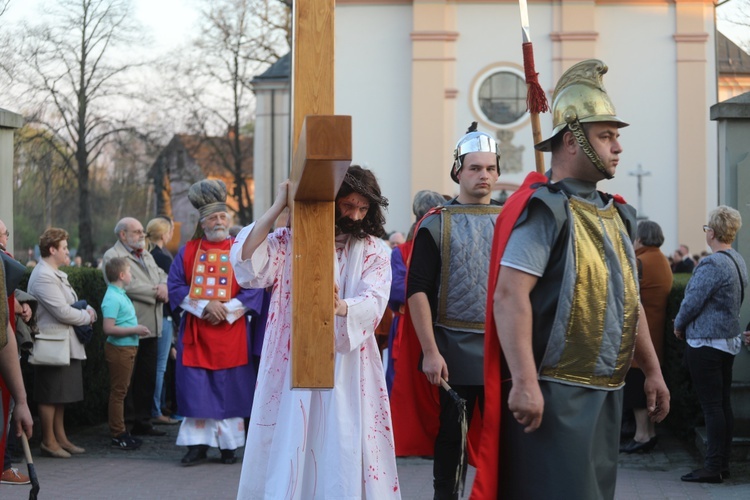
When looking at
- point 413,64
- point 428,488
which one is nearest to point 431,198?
point 428,488

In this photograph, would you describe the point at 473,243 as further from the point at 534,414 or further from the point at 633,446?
the point at 633,446

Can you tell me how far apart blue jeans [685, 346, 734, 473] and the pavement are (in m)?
0.21

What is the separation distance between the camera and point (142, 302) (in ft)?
33.9

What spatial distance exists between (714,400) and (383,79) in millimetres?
27506

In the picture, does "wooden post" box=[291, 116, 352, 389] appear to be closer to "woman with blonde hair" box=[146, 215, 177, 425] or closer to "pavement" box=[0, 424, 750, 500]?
"pavement" box=[0, 424, 750, 500]

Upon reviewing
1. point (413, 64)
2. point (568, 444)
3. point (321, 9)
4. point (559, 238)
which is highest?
point (413, 64)

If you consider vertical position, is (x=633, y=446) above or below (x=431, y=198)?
below

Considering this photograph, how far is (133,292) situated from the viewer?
1027cm

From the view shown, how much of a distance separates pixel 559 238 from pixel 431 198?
4150 millimetres

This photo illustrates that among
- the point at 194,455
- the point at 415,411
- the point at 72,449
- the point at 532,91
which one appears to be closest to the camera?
the point at 532,91

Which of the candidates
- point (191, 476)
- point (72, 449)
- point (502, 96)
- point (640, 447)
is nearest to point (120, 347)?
point (72, 449)

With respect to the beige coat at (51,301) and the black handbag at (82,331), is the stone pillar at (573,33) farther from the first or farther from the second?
the beige coat at (51,301)

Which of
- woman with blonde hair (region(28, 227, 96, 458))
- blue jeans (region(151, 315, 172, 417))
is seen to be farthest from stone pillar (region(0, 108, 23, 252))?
blue jeans (region(151, 315, 172, 417))

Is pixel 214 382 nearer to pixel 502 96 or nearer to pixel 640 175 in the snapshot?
pixel 640 175
